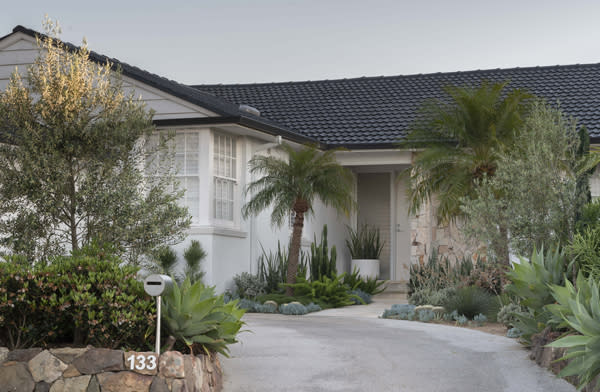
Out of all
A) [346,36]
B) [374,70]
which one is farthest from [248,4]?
[374,70]

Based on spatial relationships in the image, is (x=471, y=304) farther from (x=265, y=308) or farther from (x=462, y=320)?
(x=265, y=308)

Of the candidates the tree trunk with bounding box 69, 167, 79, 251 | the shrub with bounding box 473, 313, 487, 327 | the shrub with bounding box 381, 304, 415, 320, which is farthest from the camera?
the shrub with bounding box 381, 304, 415, 320

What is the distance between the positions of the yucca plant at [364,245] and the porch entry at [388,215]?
0.40 m

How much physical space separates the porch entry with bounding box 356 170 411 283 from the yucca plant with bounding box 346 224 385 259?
40 cm

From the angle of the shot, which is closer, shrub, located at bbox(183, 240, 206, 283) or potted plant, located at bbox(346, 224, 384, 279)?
shrub, located at bbox(183, 240, 206, 283)

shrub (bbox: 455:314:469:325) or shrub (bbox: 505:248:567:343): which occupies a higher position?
shrub (bbox: 505:248:567:343)

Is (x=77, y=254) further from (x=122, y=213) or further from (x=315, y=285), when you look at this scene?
(x=315, y=285)

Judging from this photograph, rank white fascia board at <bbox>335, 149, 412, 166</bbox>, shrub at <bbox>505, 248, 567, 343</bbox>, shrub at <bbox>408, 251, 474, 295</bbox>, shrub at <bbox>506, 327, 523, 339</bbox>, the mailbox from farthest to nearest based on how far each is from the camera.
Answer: white fascia board at <bbox>335, 149, 412, 166</bbox> < shrub at <bbox>408, 251, 474, 295</bbox> < shrub at <bbox>506, 327, 523, 339</bbox> < shrub at <bbox>505, 248, 567, 343</bbox> < the mailbox

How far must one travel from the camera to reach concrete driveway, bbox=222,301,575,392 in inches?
312

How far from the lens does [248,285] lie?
15109mm

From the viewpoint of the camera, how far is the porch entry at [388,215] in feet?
63.8

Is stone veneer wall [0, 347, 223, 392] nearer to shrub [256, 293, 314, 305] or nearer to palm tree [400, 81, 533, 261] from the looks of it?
shrub [256, 293, 314, 305]

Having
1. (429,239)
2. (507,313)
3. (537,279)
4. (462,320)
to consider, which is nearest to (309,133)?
(429,239)

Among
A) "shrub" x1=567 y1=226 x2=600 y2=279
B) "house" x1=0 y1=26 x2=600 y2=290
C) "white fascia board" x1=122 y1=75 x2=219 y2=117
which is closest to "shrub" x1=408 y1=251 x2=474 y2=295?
"house" x1=0 y1=26 x2=600 y2=290
